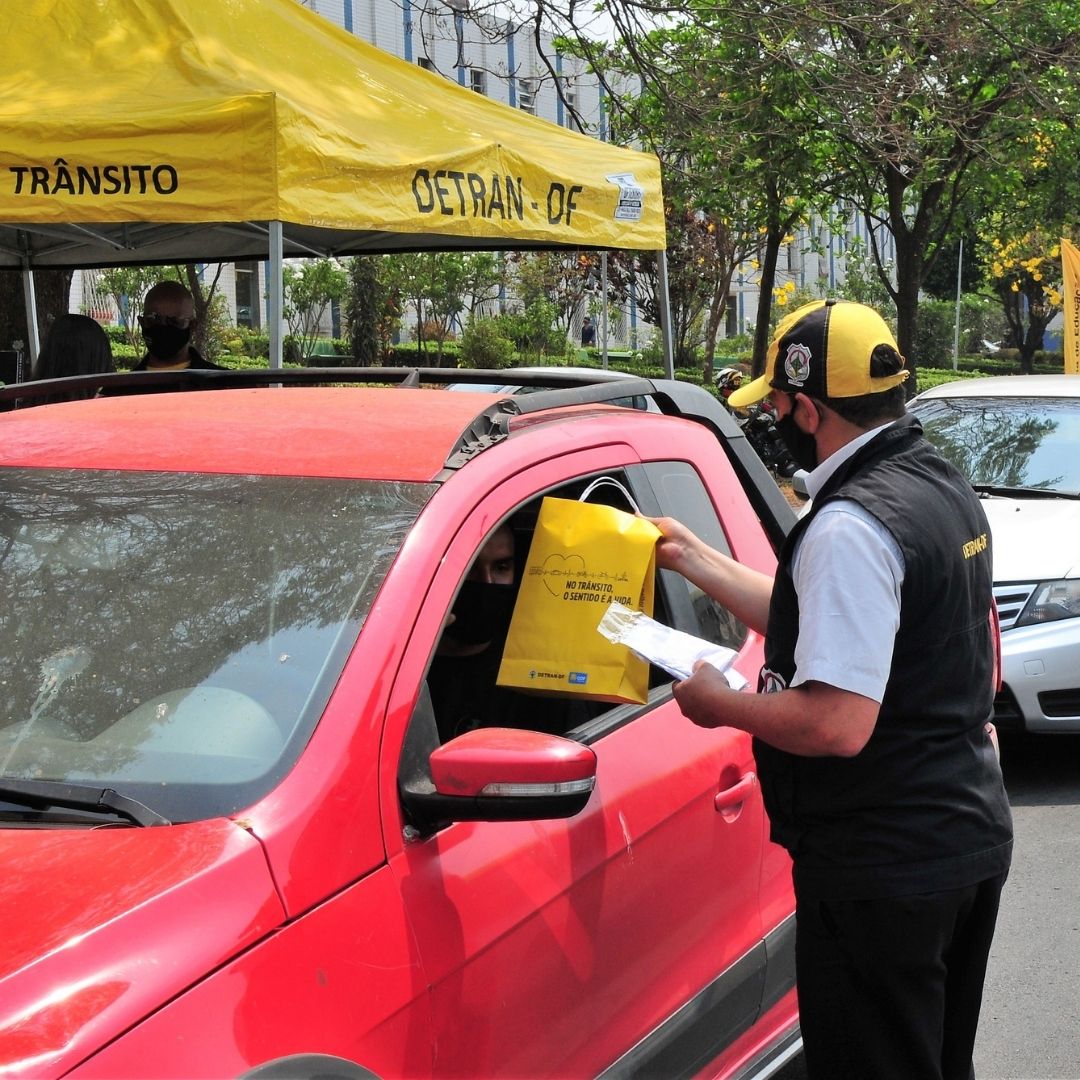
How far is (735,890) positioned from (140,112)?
427 cm

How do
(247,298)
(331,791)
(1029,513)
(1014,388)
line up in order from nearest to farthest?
(331,791), (1029,513), (1014,388), (247,298)

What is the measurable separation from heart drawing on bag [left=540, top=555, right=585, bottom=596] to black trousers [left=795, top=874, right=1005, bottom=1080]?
0.73m

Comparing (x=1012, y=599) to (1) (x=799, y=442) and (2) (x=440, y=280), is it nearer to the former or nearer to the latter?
(1) (x=799, y=442)

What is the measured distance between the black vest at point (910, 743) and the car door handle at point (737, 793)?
0.37 metres

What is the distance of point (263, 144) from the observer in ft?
17.9

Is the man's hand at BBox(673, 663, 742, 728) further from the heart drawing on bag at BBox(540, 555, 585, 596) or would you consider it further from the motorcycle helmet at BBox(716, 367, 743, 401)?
the motorcycle helmet at BBox(716, 367, 743, 401)

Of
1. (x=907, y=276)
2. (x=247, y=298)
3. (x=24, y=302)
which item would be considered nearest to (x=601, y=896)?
(x=24, y=302)

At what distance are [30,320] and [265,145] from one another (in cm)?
373

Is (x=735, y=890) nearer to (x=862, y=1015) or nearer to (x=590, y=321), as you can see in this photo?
(x=862, y=1015)

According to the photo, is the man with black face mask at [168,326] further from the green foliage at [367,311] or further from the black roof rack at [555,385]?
the green foliage at [367,311]

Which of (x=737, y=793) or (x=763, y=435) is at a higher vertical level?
(x=763, y=435)

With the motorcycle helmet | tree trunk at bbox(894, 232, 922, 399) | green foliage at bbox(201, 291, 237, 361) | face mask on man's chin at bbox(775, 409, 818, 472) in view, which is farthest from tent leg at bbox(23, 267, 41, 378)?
green foliage at bbox(201, 291, 237, 361)

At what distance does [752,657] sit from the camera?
3162mm

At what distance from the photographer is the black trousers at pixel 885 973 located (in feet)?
7.61
